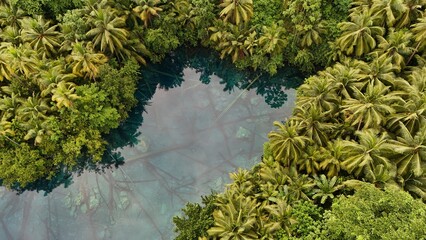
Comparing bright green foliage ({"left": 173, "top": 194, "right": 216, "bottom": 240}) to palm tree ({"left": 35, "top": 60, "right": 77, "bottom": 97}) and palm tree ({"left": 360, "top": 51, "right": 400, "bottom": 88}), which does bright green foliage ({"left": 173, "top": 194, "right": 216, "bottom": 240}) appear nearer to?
palm tree ({"left": 35, "top": 60, "right": 77, "bottom": 97})

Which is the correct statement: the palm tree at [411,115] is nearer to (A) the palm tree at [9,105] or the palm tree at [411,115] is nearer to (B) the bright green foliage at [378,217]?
(B) the bright green foliage at [378,217]

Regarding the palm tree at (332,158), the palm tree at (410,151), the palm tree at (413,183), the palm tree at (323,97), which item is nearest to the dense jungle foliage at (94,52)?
the palm tree at (323,97)

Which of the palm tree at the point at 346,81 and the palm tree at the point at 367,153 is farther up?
the palm tree at the point at 346,81

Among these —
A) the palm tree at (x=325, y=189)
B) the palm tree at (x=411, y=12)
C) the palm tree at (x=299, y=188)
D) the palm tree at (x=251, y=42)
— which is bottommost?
the palm tree at (x=325, y=189)

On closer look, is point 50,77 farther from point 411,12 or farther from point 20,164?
point 411,12

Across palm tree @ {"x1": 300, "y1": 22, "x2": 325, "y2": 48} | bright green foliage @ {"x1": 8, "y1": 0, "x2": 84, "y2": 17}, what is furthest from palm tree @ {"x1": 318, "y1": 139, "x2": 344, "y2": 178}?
bright green foliage @ {"x1": 8, "y1": 0, "x2": 84, "y2": 17}

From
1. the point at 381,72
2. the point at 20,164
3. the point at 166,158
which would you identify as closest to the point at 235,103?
the point at 166,158

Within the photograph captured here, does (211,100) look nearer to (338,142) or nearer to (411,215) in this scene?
(338,142)
